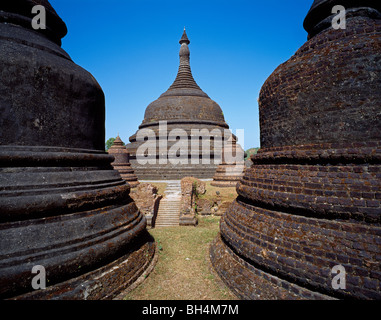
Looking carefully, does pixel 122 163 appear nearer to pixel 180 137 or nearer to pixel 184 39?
pixel 180 137

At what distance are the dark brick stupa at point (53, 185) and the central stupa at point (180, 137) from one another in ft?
37.7

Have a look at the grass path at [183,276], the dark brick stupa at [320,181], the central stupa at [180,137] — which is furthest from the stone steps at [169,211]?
the central stupa at [180,137]

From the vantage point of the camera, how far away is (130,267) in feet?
12.1

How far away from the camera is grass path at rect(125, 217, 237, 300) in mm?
3420

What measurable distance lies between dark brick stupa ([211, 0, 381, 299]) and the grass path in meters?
0.31

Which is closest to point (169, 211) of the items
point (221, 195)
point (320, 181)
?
point (221, 195)

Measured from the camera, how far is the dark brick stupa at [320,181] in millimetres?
2727

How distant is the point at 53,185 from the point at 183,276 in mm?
2827

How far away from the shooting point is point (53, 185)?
3195 mm

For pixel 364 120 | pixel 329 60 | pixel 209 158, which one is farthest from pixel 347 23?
pixel 209 158

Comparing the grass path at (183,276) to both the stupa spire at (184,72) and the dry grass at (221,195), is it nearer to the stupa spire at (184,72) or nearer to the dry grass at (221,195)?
the dry grass at (221,195)

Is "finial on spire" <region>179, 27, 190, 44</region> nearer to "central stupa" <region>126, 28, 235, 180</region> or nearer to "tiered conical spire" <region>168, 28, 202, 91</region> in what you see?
"tiered conical spire" <region>168, 28, 202, 91</region>
